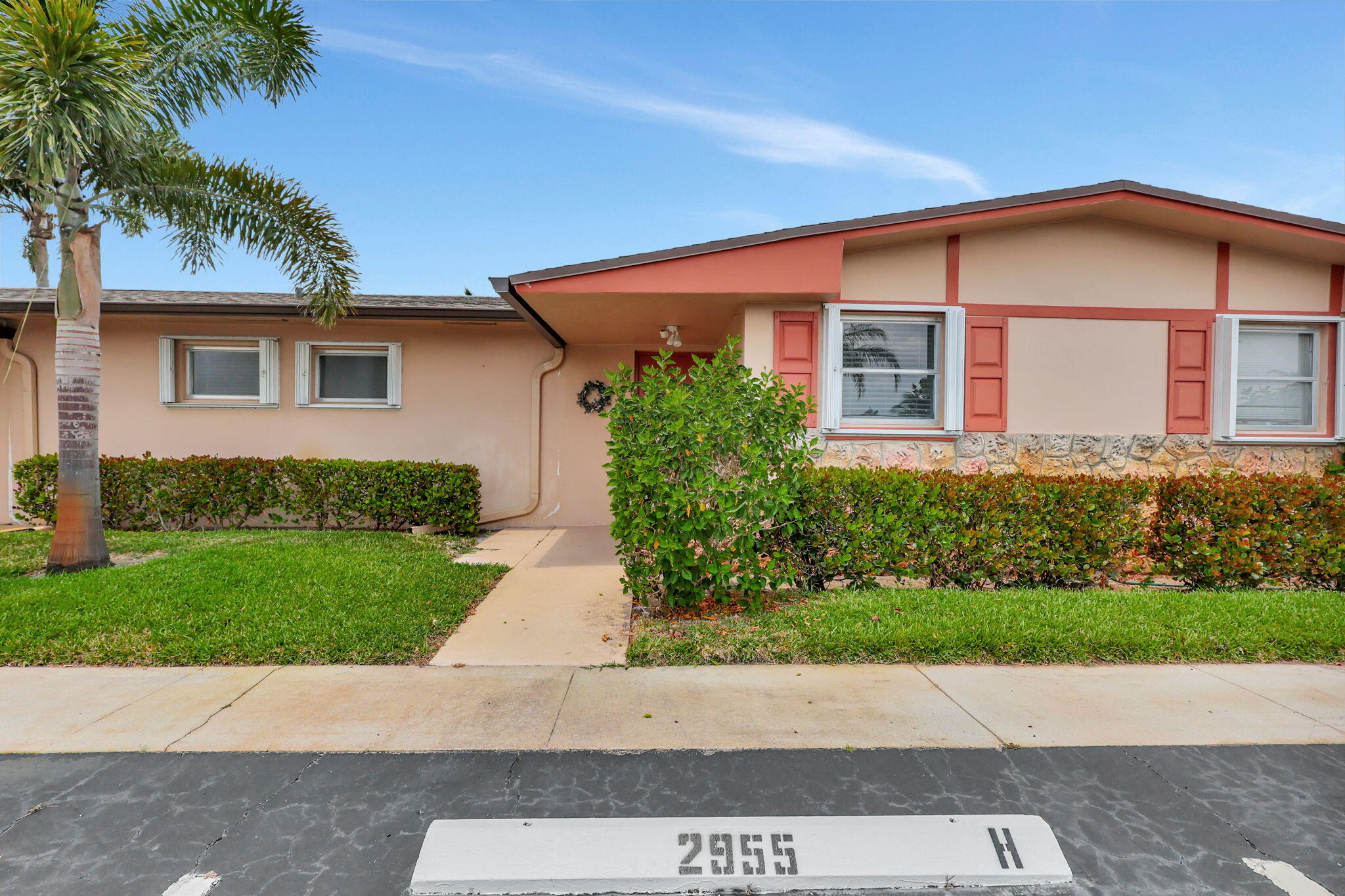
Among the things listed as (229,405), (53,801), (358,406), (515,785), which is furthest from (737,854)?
(229,405)

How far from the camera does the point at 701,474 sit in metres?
4.66

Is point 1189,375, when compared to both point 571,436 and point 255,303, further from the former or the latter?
point 255,303

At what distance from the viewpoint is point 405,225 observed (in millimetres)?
17891

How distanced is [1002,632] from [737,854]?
2830mm

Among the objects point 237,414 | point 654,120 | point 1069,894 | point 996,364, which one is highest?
point 654,120

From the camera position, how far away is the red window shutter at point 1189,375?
23.4 ft

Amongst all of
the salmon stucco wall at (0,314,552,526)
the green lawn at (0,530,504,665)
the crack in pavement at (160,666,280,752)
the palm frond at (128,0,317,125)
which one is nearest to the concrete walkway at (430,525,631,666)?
the green lawn at (0,530,504,665)

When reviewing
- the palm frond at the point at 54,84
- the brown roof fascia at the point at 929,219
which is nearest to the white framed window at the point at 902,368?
the brown roof fascia at the point at 929,219

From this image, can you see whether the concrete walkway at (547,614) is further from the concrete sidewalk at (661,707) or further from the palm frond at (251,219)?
the palm frond at (251,219)

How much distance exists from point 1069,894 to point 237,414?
10.7 m

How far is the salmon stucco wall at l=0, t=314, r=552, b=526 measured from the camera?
9.38 metres

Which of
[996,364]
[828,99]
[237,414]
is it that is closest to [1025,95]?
[828,99]

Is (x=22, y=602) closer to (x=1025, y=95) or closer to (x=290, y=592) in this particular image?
(x=290, y=592)

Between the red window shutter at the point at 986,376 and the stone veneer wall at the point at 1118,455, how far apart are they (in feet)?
0.47
